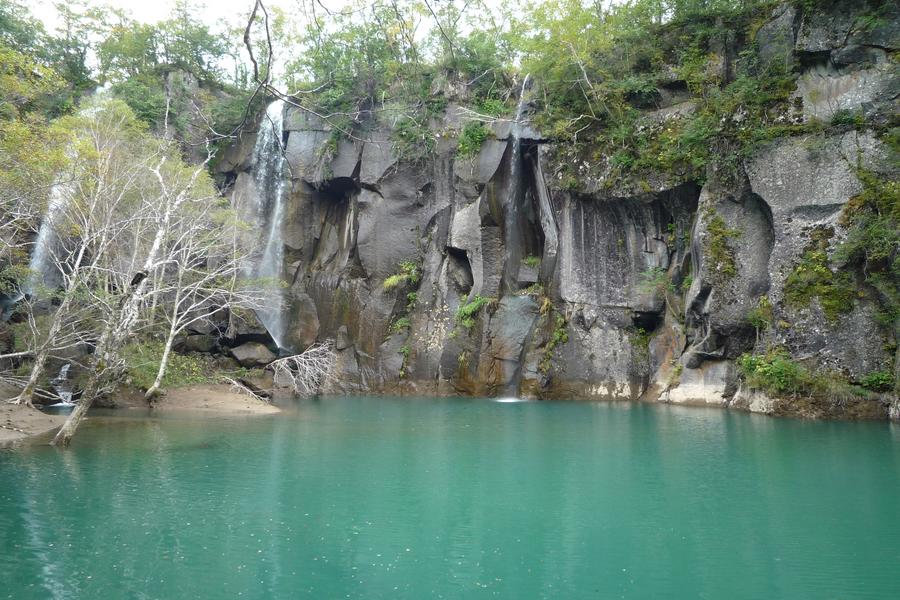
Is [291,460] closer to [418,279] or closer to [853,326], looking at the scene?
[853,326]

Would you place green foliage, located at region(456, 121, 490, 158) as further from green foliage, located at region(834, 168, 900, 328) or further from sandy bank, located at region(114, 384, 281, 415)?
green foliage, located at region(834, 168, 900, 328)

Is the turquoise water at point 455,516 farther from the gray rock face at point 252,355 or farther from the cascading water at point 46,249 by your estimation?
the gray rock face at point 252,355

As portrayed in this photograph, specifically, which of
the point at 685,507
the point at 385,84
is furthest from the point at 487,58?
the point at 685,507

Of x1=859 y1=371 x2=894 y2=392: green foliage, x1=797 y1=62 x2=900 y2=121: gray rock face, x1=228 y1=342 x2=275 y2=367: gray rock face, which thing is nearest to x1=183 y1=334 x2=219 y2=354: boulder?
x1=228 y1=342 x2=275 y2=367: gray rock face

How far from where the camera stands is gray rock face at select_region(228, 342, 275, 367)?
24.1m

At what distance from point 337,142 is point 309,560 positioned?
23.7 meters

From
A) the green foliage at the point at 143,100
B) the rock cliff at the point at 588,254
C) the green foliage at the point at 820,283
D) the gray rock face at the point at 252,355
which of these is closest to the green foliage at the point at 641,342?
the rock cliff at the point at 588,254

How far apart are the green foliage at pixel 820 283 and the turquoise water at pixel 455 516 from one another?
3.95 meters

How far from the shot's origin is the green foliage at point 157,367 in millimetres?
18594

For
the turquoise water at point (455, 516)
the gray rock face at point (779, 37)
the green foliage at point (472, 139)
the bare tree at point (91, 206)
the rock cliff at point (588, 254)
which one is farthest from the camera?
the green foliage at point (472, 139)

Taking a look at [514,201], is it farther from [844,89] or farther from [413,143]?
[844,89]

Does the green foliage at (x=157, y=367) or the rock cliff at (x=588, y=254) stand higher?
the rock cliff at (x=588, y=254)

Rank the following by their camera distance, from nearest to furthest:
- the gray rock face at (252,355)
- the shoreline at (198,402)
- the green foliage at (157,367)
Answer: the green foliage at (157,367) < the shoreline at (198,402) < the gray rock face at (252,355)

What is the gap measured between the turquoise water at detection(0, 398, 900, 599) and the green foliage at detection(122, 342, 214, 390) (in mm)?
5492
